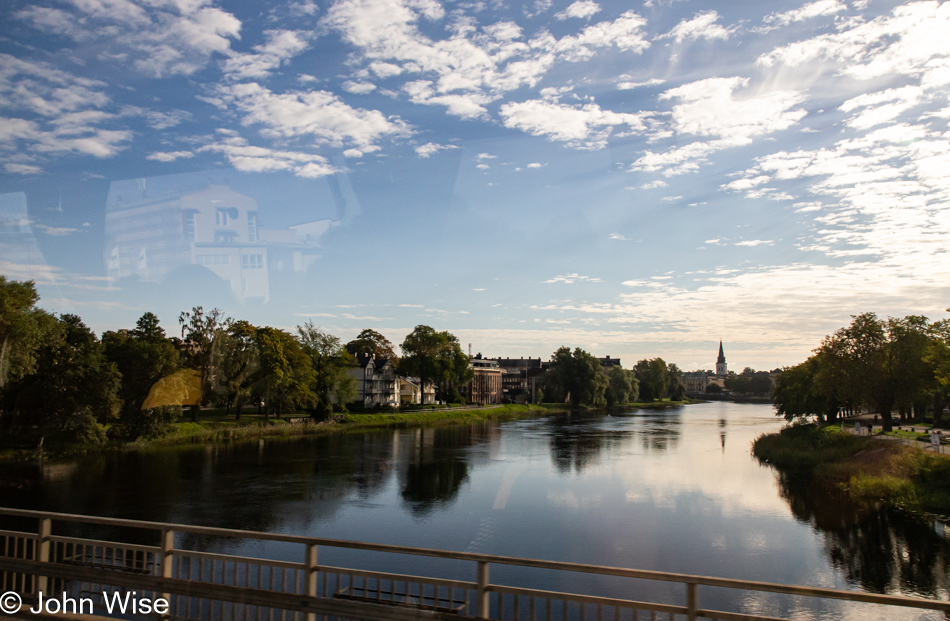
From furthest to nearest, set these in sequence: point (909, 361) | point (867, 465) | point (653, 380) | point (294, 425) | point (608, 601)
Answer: point (653, 380), point (294, 425), point (909, 361), point (867, 465), point (608, 601)

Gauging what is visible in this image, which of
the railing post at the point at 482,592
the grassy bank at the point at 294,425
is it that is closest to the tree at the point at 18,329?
the grassy bank at the point at 294,425

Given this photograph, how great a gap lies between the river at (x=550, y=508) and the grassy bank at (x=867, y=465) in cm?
177

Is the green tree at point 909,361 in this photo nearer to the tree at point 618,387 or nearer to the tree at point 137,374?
the tree at point 137,374

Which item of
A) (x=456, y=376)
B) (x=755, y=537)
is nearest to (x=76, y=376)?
(x=755, y=537)

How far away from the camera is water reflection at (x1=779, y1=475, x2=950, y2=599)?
56.0ft

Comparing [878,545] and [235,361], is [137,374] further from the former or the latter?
[878,545]

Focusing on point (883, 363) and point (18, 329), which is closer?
point (18, 329)

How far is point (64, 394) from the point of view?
36.6m

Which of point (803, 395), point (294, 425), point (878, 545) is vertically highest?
point (803, 395)

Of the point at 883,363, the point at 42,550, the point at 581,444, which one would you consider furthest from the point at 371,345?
the point at 42,550

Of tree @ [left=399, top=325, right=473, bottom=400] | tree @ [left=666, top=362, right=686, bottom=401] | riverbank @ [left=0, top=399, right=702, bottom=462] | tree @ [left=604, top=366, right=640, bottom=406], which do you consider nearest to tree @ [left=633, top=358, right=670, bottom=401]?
tree @ [left=666, top=362, right=686, bottom=401]

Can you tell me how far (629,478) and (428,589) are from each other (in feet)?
69.5

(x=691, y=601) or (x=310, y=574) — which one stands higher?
(x=691, y=601)

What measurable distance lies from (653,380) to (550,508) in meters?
129
